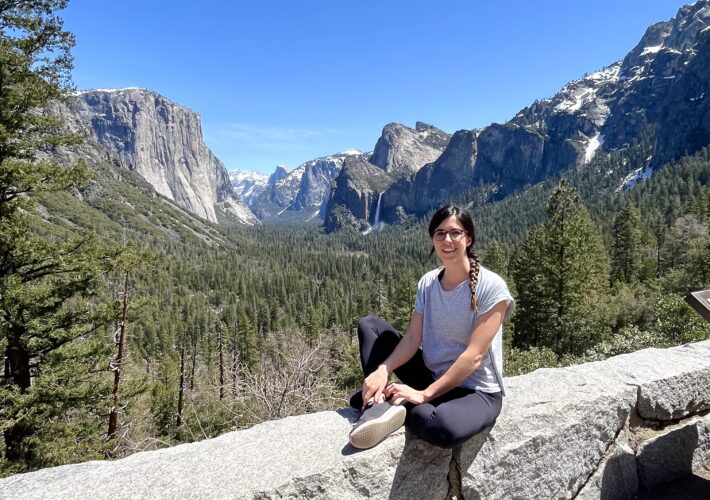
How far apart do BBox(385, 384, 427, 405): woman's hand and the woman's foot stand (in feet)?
0.27

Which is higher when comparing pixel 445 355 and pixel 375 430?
pixel 445 355

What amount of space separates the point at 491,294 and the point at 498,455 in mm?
1123

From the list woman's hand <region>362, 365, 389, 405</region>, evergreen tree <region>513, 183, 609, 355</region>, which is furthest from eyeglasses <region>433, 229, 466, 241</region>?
evergreen tree <region>513, 183, 609, 355</region>

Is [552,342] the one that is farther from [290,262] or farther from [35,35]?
[290,262]

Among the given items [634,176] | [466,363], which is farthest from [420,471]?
[634,176]

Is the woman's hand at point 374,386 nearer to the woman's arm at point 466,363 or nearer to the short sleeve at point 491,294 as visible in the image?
the woman's arm at point 466,363

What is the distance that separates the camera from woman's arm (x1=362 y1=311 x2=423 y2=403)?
2.86 metres

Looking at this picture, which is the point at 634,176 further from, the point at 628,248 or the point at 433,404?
the point at 433,404

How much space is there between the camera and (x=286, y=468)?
7.95 ft

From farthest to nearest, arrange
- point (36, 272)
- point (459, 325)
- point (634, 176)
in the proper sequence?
point (634, 176) < point (36, 272) < point (459, 325)

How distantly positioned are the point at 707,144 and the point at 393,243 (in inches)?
4689

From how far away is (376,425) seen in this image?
2502mm

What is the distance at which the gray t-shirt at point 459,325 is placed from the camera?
2.95m

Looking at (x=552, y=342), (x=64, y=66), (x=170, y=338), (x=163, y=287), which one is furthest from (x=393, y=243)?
(x=64, y=66)
